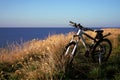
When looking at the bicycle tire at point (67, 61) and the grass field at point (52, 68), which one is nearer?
the grass field at point (52, 68)

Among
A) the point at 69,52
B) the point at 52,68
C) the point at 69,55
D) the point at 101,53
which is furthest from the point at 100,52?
the point at 52,68

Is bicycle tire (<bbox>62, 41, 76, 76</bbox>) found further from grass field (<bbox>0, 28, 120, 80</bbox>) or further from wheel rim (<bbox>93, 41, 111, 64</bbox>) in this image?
wheel rim (<bbox>93, 41, 111, 64</bbox>)

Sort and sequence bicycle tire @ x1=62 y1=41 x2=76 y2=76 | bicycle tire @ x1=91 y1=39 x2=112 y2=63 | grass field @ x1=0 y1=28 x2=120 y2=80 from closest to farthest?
grass field @ x1=0 y1=28 x2=120 y2=80 → bicycle tire @ x1=62 y1=41 x2=76 y2=76 → bicycle tire @ x1=91 y1=39 x2=112 y2=63

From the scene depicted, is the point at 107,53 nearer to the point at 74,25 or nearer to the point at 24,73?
the point at 74,25

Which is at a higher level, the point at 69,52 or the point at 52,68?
the point at 69,52

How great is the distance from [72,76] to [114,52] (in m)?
3.66

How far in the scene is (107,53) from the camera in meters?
10.7

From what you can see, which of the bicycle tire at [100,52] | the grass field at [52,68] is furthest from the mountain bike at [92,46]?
the grass field at [52,68]

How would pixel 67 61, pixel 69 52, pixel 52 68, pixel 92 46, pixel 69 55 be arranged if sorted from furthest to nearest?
1. pixel 92 46
2. pixel 69 52
3. pixel 69 55
4. pixel 67 61
5. pixel 52 68

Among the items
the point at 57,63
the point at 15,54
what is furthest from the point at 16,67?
the point at 57,63

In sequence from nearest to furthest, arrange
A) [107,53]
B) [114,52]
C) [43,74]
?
1. [43,74]
2. [107,53]
3. [114,52]

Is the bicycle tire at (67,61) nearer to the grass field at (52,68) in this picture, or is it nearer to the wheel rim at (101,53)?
the grass field at (52,68)

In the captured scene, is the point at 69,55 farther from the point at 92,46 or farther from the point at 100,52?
the point at 100,52

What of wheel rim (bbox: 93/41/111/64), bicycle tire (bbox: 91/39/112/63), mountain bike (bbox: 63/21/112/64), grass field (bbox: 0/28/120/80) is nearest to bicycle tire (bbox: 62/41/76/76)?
mountain bike (bbox: 63/21/112/64)
